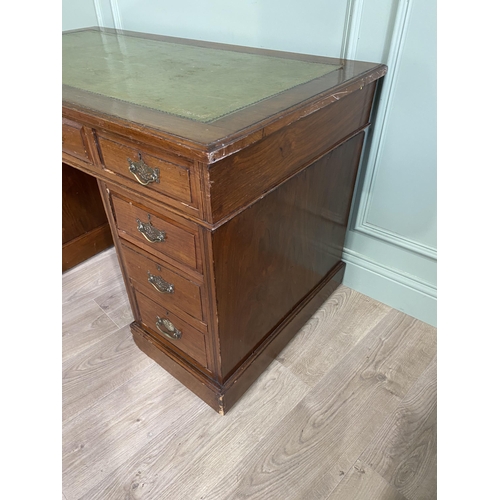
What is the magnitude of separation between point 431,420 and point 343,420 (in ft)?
0.83

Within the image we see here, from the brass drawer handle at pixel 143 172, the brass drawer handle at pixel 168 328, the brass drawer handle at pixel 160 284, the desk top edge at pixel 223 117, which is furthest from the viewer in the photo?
the brass drawer handle at pixel 168 328

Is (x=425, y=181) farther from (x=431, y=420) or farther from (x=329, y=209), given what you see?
(x=431, y=420)

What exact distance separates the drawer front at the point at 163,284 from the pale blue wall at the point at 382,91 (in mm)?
726

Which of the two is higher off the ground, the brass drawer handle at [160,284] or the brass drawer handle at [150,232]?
the brass drawer handle at [150,232]

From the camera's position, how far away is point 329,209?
3.93 feet

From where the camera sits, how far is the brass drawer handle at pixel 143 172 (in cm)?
76

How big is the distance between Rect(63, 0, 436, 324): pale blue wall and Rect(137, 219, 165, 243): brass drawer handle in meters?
0.75

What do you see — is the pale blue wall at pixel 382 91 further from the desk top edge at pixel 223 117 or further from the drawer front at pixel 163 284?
the drawer front at pixel 163 284

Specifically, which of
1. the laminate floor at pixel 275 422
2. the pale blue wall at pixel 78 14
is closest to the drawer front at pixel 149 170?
the laminate floor at pixel 275 422

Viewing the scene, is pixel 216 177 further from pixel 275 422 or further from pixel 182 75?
pixel 275 422

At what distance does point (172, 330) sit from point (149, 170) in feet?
1.71

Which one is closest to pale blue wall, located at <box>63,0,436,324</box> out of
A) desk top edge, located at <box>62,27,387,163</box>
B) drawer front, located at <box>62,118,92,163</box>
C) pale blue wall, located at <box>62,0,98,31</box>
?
pale blue wall, located at <box>62,0,98,31</box>

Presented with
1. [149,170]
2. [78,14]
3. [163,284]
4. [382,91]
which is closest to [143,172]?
[149,170]

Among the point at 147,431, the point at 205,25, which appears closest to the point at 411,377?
the point at 147,431
